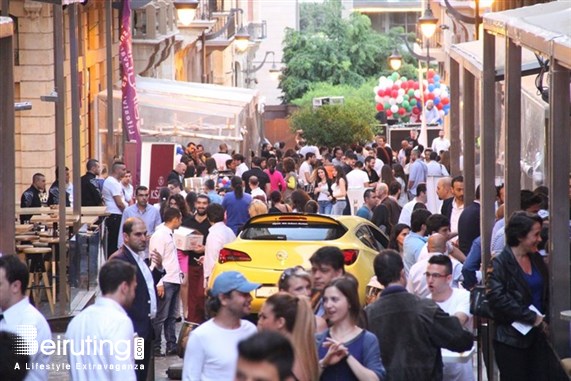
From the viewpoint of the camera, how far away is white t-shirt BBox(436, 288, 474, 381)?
1011 cm

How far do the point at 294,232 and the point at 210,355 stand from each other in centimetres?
793

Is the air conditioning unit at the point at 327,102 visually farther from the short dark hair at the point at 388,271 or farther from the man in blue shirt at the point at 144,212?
the short dark hair at the point at 388,271

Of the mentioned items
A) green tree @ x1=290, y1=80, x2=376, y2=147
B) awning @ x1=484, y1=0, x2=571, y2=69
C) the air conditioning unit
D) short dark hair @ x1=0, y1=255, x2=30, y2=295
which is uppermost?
awning @ x1=484, y1=0, x2=571, y2=69

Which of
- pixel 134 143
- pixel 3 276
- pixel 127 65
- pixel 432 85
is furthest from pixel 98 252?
pixel 432 85

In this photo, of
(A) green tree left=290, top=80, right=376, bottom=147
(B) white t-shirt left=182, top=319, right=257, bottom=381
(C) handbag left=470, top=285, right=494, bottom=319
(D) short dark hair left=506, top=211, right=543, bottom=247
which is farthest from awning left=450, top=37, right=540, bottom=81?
(A) green tree left=290, top=80, right=376, bottom=147

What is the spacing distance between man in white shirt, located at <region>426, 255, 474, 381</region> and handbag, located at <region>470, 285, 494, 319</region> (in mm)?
40

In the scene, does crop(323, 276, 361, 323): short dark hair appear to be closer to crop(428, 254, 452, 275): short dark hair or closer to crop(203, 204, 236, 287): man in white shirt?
crop(428, 254, 452, 275): short dark hair

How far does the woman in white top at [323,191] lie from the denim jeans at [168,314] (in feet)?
35.3

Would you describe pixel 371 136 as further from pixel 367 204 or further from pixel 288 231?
pixel 288 231

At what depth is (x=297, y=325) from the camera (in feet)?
25.3

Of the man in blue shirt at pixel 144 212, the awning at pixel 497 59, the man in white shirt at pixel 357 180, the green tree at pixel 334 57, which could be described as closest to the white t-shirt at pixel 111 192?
the man in blue shirt at pixel 144 212

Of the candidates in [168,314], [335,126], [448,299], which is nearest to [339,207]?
[168,314]

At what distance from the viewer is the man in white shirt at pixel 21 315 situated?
26.7 feet

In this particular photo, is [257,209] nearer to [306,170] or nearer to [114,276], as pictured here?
[114,276]
